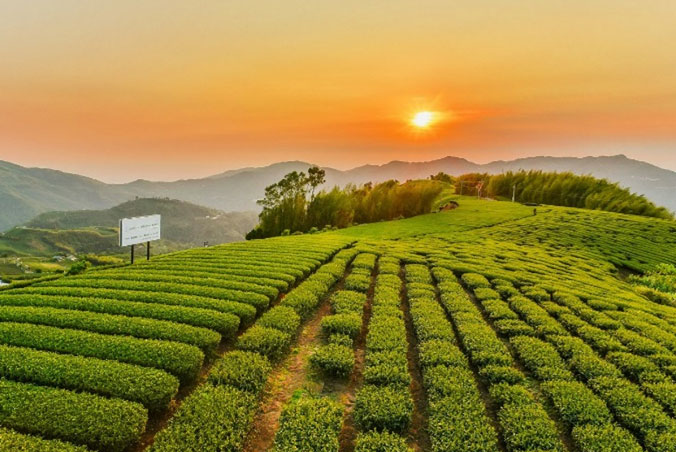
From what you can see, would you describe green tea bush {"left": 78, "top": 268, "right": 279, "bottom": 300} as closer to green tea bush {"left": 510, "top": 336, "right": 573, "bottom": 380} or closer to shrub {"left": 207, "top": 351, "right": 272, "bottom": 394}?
shrub {"left": 207, "top": 351, "right": 272, "bottom": 394}

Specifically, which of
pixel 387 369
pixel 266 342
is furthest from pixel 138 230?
pixel 387 369

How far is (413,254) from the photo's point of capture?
862 inches

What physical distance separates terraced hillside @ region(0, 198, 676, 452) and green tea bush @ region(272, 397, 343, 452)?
3 centimetres

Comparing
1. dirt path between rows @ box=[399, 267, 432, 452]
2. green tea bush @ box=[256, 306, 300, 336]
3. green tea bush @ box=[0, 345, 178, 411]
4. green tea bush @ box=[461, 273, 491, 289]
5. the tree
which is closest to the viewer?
dirt path between rows @ box=[399, 267, 432, 452]

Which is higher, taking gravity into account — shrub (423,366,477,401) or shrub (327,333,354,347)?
shrub (327,333,354,347)

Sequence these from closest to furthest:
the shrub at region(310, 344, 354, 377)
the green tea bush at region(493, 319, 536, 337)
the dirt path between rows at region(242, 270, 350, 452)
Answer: the dirt path between rows at region(242, 270, 350, 452)
the shrub at region(310, 344, 354, 377)
the green tea bush at region(493, 319, 536, 337)

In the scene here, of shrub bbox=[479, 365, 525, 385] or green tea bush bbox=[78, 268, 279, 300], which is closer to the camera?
shrub bbox=[479, 365, 525, 385]

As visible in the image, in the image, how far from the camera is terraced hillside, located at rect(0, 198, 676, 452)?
6.35 metres

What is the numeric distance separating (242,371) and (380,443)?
3.27m

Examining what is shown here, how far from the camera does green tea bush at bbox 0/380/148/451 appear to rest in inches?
231

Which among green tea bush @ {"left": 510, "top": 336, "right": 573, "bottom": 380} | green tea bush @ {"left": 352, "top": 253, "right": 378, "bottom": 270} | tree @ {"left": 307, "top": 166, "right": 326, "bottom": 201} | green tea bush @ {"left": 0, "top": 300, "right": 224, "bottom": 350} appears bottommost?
green tea bush @ {"left": 510, "top": 336, "right": 573, "bottom": 380}

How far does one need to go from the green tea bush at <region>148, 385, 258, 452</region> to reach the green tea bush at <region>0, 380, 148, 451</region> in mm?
560

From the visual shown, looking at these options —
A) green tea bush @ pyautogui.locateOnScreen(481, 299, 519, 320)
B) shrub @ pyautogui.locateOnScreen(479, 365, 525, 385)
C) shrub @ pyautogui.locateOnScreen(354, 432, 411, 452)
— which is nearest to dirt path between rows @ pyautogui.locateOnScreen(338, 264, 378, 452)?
shrub @ pyautogui.locateOnScreen(354, 432, 411, 452)

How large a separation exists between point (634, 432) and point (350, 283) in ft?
30.8
